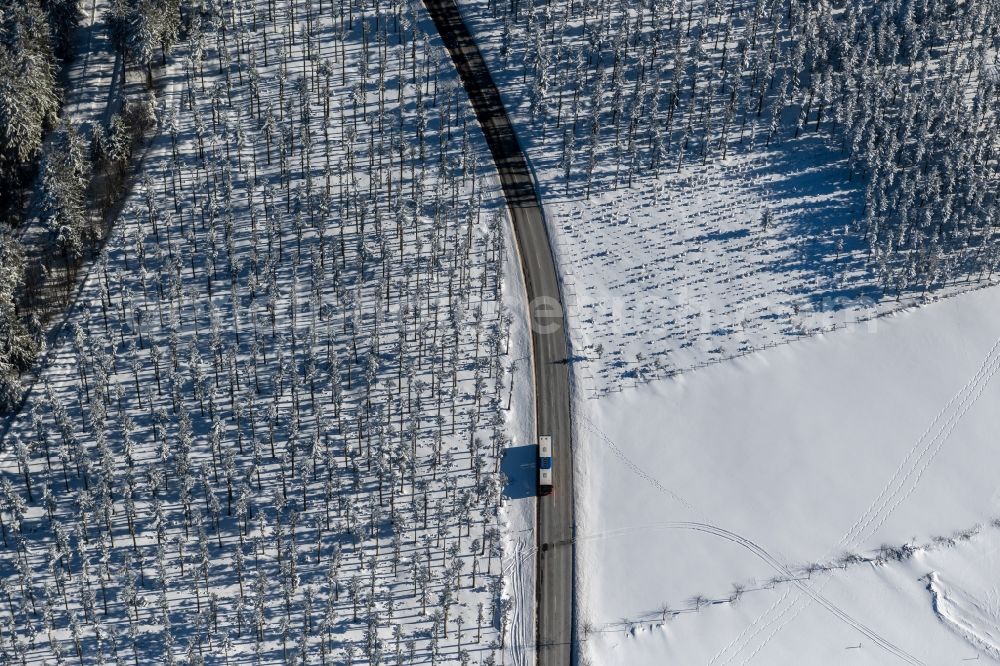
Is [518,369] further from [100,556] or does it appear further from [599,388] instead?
[100,556]

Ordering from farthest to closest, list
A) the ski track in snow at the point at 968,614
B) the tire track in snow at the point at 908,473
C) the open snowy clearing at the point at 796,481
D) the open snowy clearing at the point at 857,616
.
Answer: the ski track in snow at the point at 968,614 → the tire track in snow at the point at 908,473 → the open snowy clearing at the point at 796,481 → the open snowy clearing at the point at 857,616

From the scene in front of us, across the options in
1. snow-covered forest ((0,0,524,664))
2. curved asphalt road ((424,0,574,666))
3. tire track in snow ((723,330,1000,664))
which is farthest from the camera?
tire track in snow ((723,330,1000,664))

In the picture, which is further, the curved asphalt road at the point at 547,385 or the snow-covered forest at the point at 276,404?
the curved asphalt road at the point at 547,385

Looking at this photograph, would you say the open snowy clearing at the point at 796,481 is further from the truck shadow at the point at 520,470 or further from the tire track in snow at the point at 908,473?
the truck shadow at the point at 520,470

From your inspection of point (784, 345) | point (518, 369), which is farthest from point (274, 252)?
point (784, 345)

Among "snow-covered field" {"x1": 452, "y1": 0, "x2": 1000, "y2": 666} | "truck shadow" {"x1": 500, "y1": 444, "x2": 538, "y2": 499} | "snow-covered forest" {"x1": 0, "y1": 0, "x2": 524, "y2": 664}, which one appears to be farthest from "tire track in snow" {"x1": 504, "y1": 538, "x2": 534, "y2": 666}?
"snow-covered field" {"x1": 452, "y1": 0, "x2": 1000, "y2": 666}

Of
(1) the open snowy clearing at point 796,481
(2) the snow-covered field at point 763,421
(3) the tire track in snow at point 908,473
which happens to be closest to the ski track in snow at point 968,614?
(2) the snow-covered field at point 763,421

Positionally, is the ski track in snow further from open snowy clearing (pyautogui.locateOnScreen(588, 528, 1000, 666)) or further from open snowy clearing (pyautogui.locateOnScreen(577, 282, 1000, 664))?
open snowy clearing (pyautogui.locateOnScreen(577, 282, 1000, 664))
